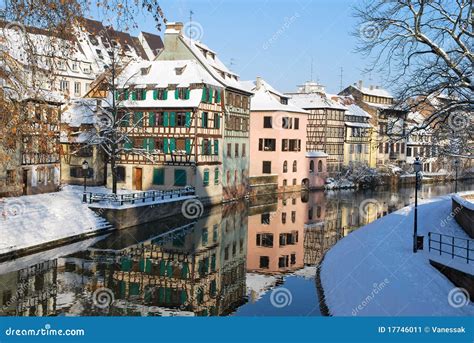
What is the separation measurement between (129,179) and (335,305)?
2994 centimetres

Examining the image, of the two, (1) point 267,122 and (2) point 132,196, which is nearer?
(2) point 132,196

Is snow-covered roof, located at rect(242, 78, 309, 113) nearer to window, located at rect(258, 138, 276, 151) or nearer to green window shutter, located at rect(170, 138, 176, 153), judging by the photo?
window, located at rect(258, 138, 276, 151)

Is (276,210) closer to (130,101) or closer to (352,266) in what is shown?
(130,101)

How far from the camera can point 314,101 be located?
2874 inches

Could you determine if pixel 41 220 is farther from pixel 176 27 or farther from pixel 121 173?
pixel 176 27

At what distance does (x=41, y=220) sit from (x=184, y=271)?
972 centimetres

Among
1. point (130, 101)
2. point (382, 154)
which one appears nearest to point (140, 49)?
point (130, 101)

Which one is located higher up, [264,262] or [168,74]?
[168,74]

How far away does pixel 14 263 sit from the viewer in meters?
23.1

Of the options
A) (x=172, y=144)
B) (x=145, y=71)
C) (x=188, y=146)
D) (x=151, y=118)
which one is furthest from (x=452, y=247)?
(x=145, y=71)

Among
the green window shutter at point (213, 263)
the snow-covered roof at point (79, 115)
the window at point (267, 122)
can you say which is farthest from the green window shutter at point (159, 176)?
the window at point (267, 122)

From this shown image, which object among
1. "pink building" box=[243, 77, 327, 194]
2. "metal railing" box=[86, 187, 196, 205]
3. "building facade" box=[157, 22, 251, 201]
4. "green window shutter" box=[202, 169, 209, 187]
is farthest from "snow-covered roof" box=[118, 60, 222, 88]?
"pink building" box=[243, 77, 327, 194]

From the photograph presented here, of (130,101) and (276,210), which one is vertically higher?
(130,101)

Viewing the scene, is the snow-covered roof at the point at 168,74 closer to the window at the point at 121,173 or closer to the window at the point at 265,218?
the window at the point at 121,173
